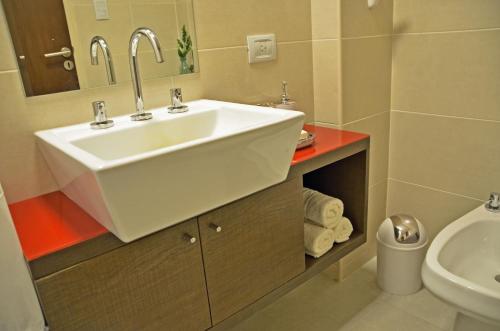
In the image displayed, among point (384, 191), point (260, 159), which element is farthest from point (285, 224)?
point (384, 191)

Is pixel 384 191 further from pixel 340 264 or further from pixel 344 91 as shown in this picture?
pixel 344 91

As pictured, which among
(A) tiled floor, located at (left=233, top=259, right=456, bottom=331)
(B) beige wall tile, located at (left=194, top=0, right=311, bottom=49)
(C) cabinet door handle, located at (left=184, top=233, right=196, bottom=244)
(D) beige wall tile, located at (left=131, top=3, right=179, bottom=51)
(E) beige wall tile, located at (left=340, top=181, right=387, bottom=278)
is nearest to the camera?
(C) cabinet door handle, located at (left=184, top=233, right=196, bottom=244)

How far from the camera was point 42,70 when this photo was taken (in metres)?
0.92

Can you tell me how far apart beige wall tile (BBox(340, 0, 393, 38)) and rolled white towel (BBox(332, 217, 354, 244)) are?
66 centimetres

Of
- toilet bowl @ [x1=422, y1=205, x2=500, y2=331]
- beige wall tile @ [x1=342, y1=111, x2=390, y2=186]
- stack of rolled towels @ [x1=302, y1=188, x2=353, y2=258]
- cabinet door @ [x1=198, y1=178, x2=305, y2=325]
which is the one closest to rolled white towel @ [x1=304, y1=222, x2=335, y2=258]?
stack of rolled towels @ [x1=302, y1=188, x2=353, y2=258]

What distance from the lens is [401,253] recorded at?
1576 mm

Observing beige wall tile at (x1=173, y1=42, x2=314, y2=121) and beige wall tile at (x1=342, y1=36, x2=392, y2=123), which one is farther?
beige wall tile at (x1=342, y1=36, x2=392, y2=123)

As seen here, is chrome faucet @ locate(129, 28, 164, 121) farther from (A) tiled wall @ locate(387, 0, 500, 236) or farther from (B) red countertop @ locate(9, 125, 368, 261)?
(A) tiled wall @ locate(387, 0, 500, 236)

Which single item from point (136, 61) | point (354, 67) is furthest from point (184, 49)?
point (354, 67)

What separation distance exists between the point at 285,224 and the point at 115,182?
0.53m

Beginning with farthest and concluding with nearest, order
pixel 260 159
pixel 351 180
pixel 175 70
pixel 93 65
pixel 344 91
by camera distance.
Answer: pixel 344 91 < pixel 351 180 < pixel 175 70 < pixel 93 65 < pixel 260 159

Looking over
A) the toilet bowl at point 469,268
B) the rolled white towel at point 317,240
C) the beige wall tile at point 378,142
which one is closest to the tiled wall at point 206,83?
the beige wall tile at point 378,142

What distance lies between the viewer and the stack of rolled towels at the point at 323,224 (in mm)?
1238

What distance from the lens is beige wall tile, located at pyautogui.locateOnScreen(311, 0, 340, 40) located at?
1.38 m
